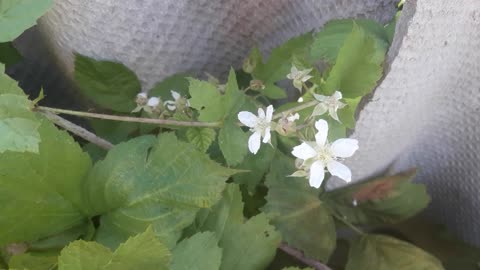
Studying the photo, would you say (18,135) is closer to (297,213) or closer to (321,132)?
(321,132)

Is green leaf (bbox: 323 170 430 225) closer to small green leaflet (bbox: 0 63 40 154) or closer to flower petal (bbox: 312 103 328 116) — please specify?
flower petal (bbox: 312 103 328 116)

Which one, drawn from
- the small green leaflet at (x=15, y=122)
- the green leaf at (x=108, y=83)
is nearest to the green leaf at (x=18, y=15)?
the small green leaflet at (x=15, y=122)

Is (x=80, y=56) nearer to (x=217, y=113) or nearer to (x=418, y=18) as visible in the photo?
(x=217, y=113)

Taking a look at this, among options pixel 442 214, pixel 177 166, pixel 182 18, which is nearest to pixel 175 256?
pixel 177 166

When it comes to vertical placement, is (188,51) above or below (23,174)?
above

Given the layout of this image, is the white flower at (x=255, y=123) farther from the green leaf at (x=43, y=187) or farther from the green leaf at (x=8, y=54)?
the green leaf at (x=8, y=54)

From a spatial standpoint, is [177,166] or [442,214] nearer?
[177,166]

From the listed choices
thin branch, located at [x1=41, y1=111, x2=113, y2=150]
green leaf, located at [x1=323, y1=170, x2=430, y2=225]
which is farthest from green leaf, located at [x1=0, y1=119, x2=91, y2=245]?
green leaf, located at [x1=323, y1=170, x2=430, y2=225]
